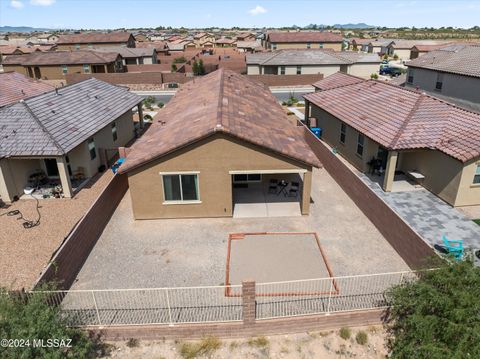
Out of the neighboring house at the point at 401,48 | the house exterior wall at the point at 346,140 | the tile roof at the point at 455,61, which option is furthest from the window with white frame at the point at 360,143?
the neighboring house at the point at 401,48

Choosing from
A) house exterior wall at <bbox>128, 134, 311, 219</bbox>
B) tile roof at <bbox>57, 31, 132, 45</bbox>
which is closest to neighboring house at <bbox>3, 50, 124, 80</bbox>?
tile roof at <bbox>57, 31, 132, 45</bbox>

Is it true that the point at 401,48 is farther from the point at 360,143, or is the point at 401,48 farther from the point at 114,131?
the point at 114,131

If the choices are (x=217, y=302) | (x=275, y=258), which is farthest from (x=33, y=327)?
(x=275, y=258)

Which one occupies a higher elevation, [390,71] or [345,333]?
[390,71]

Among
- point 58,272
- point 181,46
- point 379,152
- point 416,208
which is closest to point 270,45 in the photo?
point 181,46

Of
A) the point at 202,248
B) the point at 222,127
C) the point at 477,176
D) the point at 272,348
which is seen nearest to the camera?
the point at 272,348

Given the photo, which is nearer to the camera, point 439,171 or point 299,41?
point 439,171
